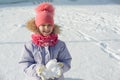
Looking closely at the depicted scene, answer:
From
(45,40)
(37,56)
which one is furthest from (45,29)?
(37,56)

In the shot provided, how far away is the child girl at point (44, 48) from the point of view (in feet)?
8.13

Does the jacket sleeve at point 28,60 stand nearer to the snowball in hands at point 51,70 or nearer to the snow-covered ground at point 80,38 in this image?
the snowball in hands at point 51,70

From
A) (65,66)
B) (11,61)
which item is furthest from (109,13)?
(65,66)

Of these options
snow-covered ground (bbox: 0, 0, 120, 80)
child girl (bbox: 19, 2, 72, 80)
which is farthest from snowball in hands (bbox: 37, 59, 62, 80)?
snow-covered ground (bbox: 0, 0, 120, 80)

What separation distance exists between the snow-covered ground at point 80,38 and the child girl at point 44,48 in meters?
1.40

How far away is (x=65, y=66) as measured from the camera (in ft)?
8.30

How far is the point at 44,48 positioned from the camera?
8.29 feet

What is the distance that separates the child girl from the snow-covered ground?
140 cm

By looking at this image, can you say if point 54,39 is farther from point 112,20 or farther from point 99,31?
point 112,20

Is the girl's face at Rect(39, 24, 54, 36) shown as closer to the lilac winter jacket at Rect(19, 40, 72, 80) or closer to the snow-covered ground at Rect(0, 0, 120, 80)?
the lilac winter jacket at Rect(19, 40, 72, 80)

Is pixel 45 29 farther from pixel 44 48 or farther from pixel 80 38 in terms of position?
pixel 80 38

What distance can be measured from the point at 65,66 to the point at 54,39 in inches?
9.8

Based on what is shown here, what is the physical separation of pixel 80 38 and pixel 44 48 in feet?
11.0

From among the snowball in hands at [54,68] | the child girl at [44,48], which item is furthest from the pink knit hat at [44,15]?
the snowball in hands at [54,68]
